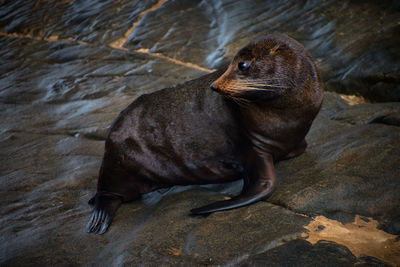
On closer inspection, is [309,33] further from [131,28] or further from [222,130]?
[222,130]

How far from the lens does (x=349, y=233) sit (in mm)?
2268

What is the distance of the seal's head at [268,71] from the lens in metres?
2.96

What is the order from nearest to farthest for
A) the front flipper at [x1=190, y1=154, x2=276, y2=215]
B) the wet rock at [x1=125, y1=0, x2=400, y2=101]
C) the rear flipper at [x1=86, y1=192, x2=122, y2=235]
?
the front flipper at [x1=190, y1=154, x2=276, y2=215]
the rear flipper at [x1=86, y1=192, x2=122, y2=235]
the wet rock at [x1=125, y1=0, x2=400, y2=101]

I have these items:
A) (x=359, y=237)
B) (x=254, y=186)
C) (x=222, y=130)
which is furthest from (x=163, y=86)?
(x=359, y=237)

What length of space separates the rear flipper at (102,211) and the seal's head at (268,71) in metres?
1.48

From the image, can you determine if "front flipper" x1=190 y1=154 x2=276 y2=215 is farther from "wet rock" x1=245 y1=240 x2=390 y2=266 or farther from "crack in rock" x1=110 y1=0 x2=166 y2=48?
"crack in rock" x1=110 y1=0 x2=166 y2=48

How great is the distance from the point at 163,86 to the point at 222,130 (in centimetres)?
337

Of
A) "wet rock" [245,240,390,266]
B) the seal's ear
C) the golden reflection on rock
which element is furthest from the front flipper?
the seal's ear

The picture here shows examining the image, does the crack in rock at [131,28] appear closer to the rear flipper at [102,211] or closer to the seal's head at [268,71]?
the rear flipper at [102,211]

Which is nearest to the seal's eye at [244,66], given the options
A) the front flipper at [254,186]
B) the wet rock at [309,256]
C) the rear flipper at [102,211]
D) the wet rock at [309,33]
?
the front flipper at [254,186]

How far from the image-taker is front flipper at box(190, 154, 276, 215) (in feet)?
9.19

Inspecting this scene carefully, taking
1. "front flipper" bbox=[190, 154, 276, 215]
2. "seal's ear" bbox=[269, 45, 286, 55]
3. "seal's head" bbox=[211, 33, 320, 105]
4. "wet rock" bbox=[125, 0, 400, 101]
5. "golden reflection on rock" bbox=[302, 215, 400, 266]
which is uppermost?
"seal's ear" bbox=[269, 45, 286, 55]

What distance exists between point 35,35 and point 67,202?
766cm

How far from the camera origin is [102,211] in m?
3.36
